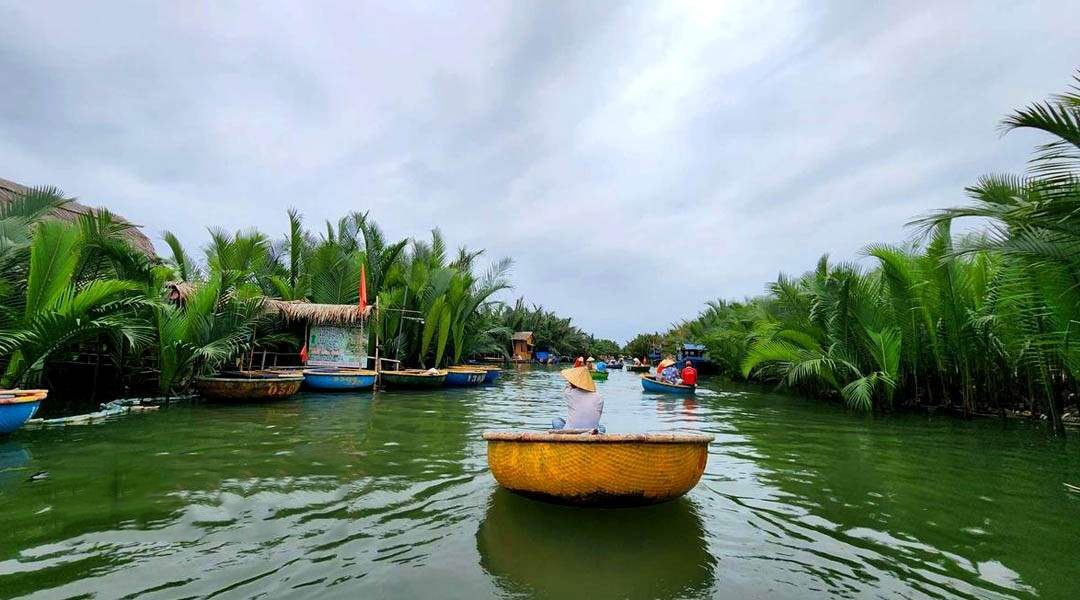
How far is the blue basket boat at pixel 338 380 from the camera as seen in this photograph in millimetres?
16250

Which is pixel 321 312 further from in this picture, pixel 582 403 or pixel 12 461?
pixel 582 403

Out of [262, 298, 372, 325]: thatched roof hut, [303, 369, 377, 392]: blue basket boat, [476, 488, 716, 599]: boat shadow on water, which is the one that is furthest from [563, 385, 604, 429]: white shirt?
[262, 298, 372, 325]: thatched roof hut

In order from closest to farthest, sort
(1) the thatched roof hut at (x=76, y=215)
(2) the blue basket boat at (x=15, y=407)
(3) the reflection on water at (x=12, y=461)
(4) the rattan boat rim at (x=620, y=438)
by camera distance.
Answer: (4) the rattan boat rim at (x=620, y=438), (3) the reflection on water at (x=12, y=461), (2) the blue basket boat at (x=15, y=407), (1) the thatched roof hut at (x=76, y=215)

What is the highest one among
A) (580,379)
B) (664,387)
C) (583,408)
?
(580,379)

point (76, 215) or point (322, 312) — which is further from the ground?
point (76, 215)

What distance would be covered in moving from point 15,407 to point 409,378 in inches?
424

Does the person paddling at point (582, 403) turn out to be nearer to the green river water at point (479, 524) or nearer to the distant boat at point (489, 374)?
the green river water at point (479, 524)

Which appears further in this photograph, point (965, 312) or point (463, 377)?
point (463, 377)

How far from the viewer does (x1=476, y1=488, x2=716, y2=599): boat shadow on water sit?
137 inches

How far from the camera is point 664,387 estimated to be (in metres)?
18.8

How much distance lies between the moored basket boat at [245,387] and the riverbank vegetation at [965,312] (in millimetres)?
11873

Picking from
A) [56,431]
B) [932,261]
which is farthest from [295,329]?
[932,261]

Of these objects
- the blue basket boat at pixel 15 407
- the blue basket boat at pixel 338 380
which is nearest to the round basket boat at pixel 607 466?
the blue basket boat at pixel 15 407

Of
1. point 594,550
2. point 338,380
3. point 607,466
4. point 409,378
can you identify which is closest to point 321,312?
point 338,380
